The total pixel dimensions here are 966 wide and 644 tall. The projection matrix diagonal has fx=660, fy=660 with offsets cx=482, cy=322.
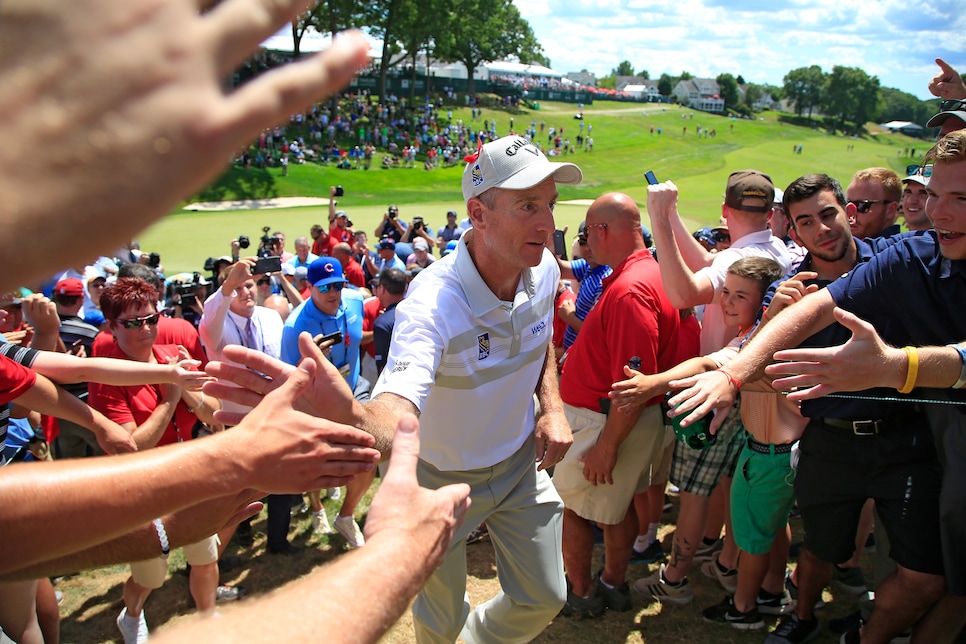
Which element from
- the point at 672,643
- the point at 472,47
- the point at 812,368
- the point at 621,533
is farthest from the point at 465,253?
the point at 472,47

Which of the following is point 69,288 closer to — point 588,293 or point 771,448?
point 588,293

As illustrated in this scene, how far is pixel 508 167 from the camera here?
3.52m

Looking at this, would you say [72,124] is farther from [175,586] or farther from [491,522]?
[175,586]

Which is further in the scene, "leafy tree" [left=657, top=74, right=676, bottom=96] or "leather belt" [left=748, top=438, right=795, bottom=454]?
"leafy tree" [left=657, top=74, right=676, bottom=96]

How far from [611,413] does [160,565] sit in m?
2.90

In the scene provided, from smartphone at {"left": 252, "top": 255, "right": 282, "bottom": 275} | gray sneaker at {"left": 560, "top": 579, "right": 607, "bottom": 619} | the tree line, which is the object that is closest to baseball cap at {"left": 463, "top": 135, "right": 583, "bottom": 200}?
gray sneaker at {"left": 560, "top": 579, "right": 607, "bottom": 619}

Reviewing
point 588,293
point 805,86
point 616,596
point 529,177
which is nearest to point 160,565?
point 616,596

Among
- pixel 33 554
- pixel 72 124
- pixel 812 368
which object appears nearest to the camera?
pixel 72 124

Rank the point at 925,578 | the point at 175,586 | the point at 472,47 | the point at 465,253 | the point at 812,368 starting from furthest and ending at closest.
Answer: the point at 472,47, the point at 175,586, the point at 465,253, the point at 925,578, the point at 812,368

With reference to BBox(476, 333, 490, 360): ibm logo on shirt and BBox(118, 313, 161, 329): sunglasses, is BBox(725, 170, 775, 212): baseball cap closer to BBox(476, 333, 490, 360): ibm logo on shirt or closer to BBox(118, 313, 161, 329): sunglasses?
BBox(476, 333, 490, 360): ibm logo on shirt

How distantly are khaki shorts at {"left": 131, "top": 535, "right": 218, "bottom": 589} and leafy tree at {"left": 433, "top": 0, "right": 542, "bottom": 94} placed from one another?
53.5 meters

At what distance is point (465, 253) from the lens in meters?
3.57

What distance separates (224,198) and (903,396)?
93.3 ft

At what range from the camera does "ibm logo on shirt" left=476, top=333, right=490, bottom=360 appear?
339 centimetres
